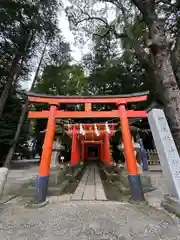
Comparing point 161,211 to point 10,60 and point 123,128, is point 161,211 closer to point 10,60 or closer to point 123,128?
point 123,128

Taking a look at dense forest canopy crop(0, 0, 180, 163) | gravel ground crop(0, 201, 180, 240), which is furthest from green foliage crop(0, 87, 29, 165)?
gravel ground crop(0, 201, 180, 240)

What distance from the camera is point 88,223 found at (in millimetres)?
2654

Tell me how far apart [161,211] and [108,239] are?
153 cm

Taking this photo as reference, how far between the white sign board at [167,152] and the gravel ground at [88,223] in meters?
0.56

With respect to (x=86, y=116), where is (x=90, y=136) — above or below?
above

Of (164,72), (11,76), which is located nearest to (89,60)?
(11,76)

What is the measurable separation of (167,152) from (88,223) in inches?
72.8

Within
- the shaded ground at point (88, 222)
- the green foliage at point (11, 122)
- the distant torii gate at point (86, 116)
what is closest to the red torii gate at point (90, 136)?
the distant torii gate at point (86, 116)

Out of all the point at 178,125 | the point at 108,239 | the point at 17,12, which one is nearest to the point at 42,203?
the point at 108,239

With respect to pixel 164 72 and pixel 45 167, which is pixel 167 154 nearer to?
pixel 45 167

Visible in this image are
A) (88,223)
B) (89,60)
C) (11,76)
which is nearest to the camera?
(88,223)

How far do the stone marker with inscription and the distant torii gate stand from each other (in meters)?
0.83

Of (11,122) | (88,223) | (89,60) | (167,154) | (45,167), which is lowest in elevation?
(88,223)

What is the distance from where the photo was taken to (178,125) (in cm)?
478
